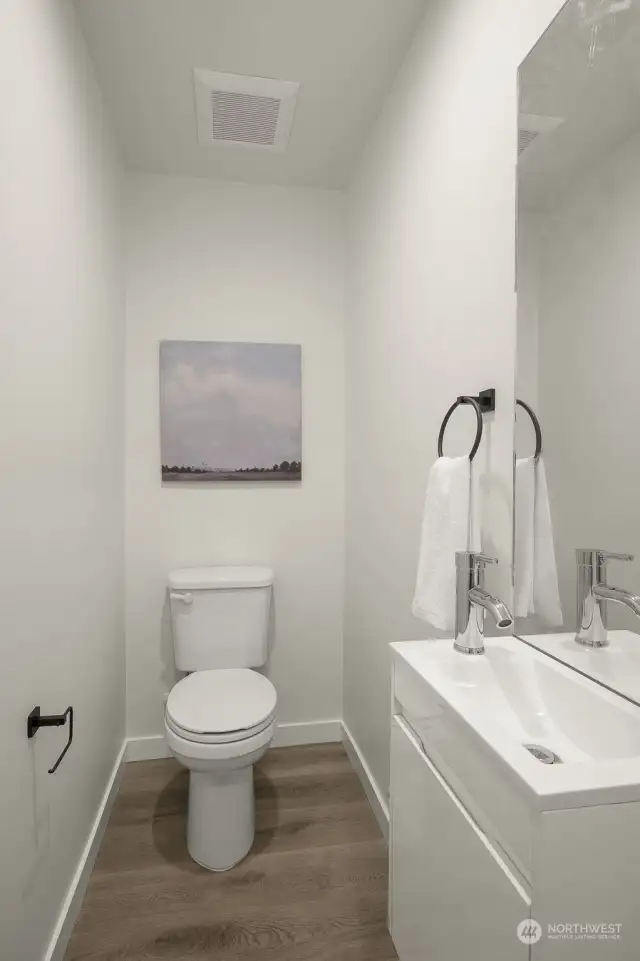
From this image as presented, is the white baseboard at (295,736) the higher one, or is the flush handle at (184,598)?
the flush handle at (184,598)

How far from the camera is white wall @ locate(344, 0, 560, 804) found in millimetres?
1273

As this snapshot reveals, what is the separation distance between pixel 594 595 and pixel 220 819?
1.44m

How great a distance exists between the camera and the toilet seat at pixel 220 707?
1737 millimetres

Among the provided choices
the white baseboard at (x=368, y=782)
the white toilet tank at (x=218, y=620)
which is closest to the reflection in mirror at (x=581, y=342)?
the white baseboard at (x=368, y=782)

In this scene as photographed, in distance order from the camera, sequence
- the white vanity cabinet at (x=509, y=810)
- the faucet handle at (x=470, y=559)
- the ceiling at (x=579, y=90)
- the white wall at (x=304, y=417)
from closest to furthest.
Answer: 1. the white vanity cabinet at (x=509, y=810)
2. the ceiling at (x=579, y=90)
3. the faucet handle at (x=470, y=559)
4. the white wall at (x=304, y=417)

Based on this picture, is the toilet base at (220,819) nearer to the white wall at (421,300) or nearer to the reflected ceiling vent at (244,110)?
the white wall at (421,300)

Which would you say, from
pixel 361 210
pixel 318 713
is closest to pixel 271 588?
pixel 318 713

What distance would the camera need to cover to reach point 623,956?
26.8 inches

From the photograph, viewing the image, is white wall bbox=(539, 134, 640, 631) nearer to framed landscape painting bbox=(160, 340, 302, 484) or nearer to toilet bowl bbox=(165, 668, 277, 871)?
toilet bowl bbox=(165, 668, 277, 871)

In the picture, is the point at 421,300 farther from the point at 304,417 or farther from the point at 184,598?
the point at 184,598

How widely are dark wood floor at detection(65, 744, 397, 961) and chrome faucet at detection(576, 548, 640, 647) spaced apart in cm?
111

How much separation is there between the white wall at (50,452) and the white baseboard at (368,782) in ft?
3.20

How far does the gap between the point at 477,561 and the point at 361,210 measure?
169cm

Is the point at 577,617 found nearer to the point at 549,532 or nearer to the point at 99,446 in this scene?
the point at 549,532
